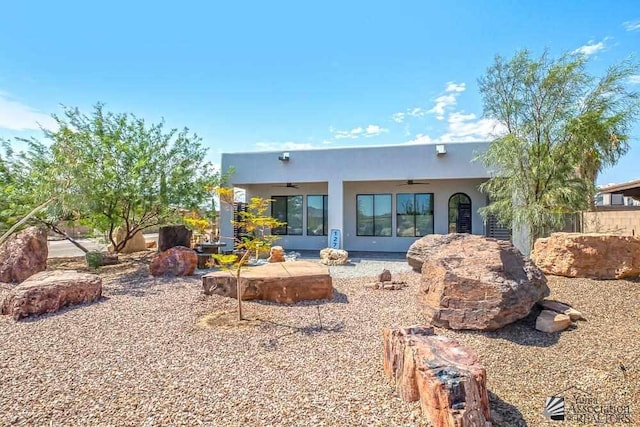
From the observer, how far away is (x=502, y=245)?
5504 millimetres

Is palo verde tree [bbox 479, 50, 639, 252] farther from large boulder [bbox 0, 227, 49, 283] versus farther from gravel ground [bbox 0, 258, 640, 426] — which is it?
large boulder [bbox 0, 227, 49, 283]

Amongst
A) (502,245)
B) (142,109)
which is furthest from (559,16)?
(142,109)

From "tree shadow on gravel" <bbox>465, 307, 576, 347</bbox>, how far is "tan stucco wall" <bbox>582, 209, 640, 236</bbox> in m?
6.72

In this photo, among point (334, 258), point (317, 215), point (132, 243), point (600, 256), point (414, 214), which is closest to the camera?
point (600, 256)

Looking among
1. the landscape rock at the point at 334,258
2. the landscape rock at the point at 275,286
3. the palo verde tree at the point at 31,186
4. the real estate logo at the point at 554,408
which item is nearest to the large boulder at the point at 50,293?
the landscape rock at the point at 275,286

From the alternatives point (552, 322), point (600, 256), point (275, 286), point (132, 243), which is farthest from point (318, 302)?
point (132, 243)

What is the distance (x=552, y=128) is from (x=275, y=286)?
7689 millimetres

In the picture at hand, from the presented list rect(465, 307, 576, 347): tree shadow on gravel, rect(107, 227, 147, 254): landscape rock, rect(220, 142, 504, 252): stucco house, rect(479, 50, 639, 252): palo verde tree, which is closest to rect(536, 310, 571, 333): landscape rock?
rect(465, 307, 576, 347): tree shadow on gravel

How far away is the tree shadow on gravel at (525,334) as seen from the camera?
14.7 feet

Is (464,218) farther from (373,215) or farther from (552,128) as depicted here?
(552,128)

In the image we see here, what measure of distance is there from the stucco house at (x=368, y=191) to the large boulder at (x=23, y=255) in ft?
19.5

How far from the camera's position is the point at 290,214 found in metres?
15.7

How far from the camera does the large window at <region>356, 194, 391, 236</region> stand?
14539mm

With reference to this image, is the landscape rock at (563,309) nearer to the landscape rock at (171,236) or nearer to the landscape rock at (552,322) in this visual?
the landscape rock at (552,322)
